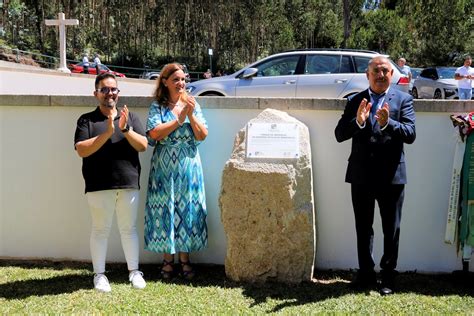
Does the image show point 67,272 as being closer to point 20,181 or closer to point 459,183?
point 20,181

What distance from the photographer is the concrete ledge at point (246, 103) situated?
177 inches

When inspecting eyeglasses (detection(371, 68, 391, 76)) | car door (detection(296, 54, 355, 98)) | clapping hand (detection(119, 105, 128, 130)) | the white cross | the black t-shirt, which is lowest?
the black t-shirt

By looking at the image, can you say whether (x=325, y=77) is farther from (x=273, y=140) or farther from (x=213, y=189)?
(x=273, y=140)

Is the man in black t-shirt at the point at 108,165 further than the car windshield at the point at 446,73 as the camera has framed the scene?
No

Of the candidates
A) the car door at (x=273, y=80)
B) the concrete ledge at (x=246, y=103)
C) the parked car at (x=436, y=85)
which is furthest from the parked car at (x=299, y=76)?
the concrete ledge at (x=246, y=103)

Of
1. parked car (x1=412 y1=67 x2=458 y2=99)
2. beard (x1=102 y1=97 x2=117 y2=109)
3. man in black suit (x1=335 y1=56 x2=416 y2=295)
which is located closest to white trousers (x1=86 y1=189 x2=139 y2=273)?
beard (x1=102 y1=97 x2=117 y2=109)

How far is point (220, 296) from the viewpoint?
407 cm

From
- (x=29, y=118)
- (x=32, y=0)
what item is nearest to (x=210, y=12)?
(x=32, y=0)

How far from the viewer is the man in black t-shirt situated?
13.1 ft

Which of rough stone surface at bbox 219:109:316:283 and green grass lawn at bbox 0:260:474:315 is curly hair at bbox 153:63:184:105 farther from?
green grass lawn at bbox 0:260:474:315

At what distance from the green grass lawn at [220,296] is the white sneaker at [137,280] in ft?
0.17

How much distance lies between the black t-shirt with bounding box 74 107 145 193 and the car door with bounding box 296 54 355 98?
21.7ft

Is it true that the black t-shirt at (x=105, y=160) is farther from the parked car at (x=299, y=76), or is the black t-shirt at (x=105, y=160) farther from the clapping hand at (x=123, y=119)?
the parked car at (x=299, y=76)

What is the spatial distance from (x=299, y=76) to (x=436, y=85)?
7.20 m
